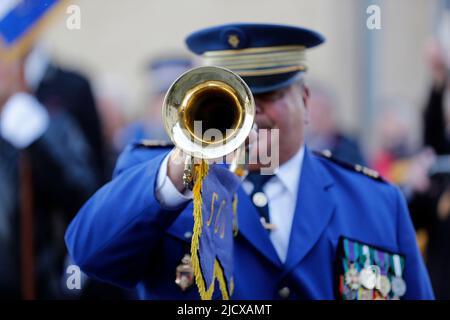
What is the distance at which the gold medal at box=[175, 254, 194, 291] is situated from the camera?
3.38 metres

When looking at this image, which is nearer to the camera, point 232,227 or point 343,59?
point 232,227

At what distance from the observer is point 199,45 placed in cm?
356

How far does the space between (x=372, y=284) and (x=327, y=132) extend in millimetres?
3506

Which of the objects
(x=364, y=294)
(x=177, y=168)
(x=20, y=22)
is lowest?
(x=364, y=294)

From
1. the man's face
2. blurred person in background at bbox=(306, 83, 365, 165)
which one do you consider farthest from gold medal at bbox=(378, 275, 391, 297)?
blurred person in background at bbox=(306, 83, 365, 165)

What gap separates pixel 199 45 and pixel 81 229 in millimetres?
743

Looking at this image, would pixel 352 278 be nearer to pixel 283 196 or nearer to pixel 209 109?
pixel 283 196

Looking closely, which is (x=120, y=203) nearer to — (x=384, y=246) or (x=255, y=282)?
(x=255, y=282)

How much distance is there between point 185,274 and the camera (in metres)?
3.38

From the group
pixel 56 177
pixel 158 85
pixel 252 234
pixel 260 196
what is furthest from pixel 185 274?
pixel 158 85

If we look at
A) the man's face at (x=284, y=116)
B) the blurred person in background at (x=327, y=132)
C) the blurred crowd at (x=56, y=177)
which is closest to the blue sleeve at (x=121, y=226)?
the man's face at (x=284, y=116)

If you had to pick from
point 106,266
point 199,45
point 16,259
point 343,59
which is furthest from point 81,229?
point 343,59

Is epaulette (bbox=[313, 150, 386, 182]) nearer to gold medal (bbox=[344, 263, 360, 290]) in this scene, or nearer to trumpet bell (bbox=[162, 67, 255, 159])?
gold medal (bbox=[344, 263, 360, 290])

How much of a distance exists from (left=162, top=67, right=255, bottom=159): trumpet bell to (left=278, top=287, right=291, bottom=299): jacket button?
679 millimetres
